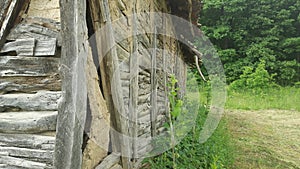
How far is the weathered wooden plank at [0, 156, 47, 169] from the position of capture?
1.57 m

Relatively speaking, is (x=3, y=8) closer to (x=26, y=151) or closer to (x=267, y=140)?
(x=26, y=151)

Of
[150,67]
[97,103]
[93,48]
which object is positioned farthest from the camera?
[150,67]

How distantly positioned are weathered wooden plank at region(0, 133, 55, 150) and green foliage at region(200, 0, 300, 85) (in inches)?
702

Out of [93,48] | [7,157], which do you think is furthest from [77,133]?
[93,48]

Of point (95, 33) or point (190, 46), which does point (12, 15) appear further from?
point (190, 46)

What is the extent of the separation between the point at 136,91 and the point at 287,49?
59.5ft

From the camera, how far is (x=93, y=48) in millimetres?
2207

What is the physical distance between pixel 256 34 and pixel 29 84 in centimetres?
2044

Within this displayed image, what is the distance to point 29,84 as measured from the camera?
5.67ft

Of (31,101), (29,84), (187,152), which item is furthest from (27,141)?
(187,152)

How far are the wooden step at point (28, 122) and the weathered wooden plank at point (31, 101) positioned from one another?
0.12 feet

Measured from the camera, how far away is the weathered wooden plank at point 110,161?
83.4 inches

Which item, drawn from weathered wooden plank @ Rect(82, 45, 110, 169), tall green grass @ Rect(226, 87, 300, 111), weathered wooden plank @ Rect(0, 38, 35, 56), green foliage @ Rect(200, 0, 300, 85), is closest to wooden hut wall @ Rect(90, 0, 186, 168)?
weathered wooden plank @ Rect(82, 45, 110, 169)

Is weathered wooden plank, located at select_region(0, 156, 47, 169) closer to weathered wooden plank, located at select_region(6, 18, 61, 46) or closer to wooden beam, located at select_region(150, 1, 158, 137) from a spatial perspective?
weathered wooden plank, located at select_region(6, 18, 61, 46)
